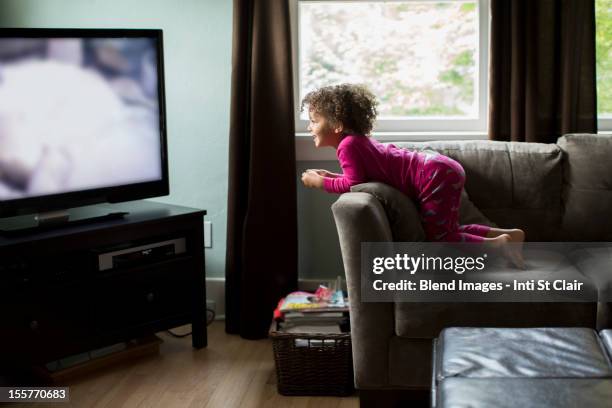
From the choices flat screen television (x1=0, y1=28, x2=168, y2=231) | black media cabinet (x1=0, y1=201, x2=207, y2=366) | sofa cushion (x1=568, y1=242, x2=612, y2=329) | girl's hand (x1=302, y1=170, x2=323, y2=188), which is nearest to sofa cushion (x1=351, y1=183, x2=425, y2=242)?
girl's hand (x1=302, y1=170, x2=323, y2=188)

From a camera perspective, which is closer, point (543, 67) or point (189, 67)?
point (543, 67)

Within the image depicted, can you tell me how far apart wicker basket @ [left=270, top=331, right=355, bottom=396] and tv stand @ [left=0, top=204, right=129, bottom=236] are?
816 mm

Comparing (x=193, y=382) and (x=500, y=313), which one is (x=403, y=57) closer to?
(x=500, y=313)

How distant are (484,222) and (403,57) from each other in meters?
1.00

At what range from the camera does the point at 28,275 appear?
2.80m

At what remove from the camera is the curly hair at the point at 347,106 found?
3.00 meters

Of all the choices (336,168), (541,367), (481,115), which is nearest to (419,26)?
(481,115)

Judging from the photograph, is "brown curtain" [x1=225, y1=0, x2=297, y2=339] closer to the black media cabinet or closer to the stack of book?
the black media cabinet

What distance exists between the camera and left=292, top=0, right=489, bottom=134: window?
3.73 meters

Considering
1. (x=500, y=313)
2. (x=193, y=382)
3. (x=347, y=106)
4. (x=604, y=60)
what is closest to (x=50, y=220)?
(x=193, y=382)

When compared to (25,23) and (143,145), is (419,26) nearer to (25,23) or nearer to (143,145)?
(143,145)

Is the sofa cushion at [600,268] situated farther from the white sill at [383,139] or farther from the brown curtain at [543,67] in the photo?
the white sill at [383,139]

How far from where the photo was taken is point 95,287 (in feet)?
9.91

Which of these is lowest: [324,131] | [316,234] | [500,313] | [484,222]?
[500,313]
